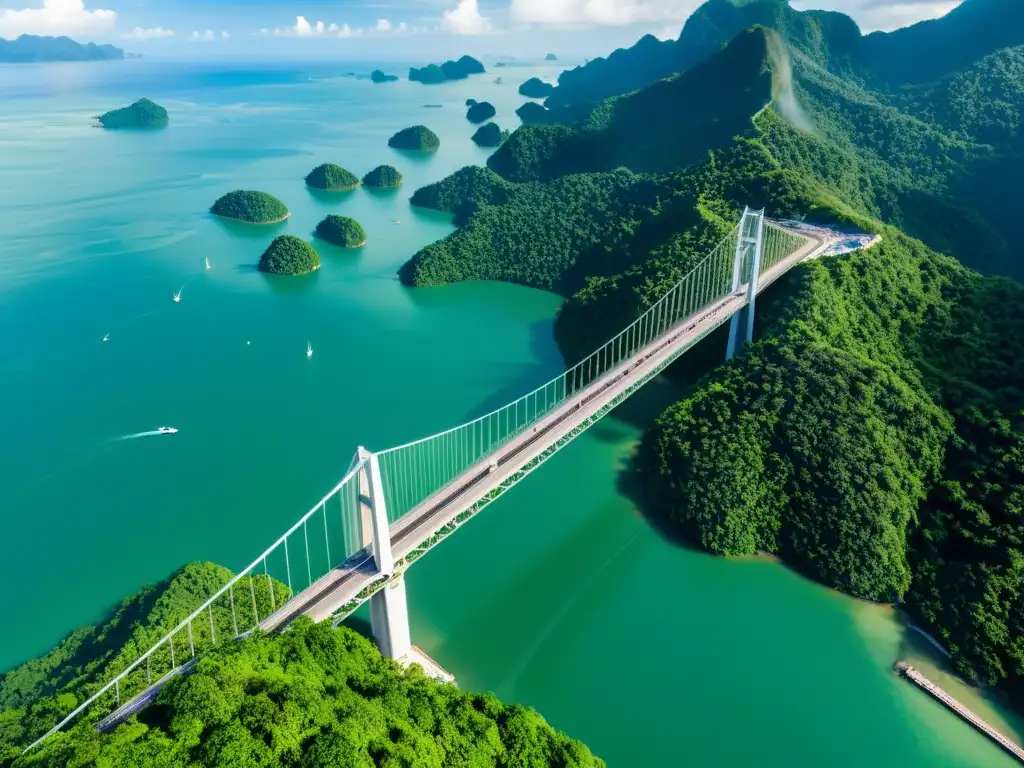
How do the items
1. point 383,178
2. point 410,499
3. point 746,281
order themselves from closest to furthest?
point 410,499 → point 746,281 → point 383,178

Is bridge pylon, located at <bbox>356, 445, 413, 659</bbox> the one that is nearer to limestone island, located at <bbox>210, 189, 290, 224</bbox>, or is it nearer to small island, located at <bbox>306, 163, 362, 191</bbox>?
limestone island, located at <bbox>210, 189, 290, 224</bbox>

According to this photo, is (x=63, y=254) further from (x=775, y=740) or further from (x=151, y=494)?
(x=775, y=740)

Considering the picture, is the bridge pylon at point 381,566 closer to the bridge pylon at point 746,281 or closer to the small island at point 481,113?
the bridge pylon at point 746,281

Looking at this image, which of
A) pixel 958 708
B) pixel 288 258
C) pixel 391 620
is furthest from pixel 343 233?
pixel 958 708

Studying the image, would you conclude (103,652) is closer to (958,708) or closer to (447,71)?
(958,708)

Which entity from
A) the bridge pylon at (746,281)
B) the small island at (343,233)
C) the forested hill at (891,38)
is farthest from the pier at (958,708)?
the forested hill at (891,38)

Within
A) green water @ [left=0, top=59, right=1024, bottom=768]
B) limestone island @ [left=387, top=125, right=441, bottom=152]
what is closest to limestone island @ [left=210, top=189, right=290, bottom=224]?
green water @ [left=0, top=59, right=1024, bottom=768]

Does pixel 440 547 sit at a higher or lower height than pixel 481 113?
lower
